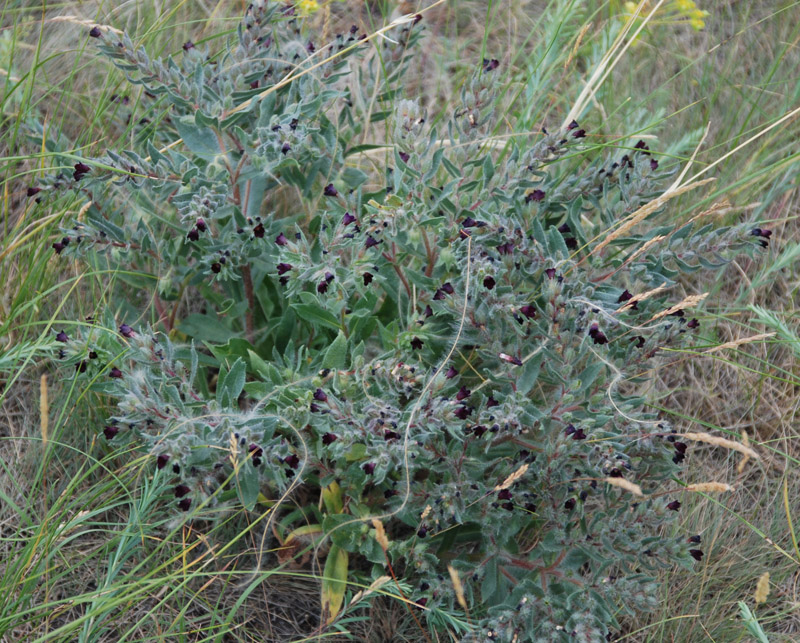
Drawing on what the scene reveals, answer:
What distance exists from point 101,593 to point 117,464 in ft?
2.43

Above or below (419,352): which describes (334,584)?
below

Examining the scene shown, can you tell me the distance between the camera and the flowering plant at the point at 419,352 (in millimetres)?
2279

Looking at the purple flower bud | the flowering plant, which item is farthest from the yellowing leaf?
the purple flower bud

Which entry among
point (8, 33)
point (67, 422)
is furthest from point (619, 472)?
point (8, 33)

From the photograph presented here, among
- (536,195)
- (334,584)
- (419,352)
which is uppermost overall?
(536,195)

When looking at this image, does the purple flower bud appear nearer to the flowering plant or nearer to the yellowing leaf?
the flowering plant

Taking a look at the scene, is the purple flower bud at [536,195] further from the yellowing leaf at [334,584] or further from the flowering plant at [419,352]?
the yellowing leaf at [334,584]

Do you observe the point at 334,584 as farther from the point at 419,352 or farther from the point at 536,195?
the point at 536,195

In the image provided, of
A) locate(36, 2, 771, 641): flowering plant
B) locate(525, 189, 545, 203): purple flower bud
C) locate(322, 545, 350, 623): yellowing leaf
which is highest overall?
locate(525, 189, 545, 203): purple flower bud

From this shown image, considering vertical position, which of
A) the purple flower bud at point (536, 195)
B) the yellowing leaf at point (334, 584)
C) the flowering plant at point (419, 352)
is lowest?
the yellowing leaf at point (334, 584)

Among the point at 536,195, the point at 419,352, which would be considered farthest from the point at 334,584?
the point at 536,195

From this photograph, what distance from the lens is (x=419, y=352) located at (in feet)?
8.20

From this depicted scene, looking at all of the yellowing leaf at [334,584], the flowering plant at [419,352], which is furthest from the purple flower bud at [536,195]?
the yellowing leaf at [334,584]

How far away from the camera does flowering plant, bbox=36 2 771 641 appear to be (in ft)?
7.48
